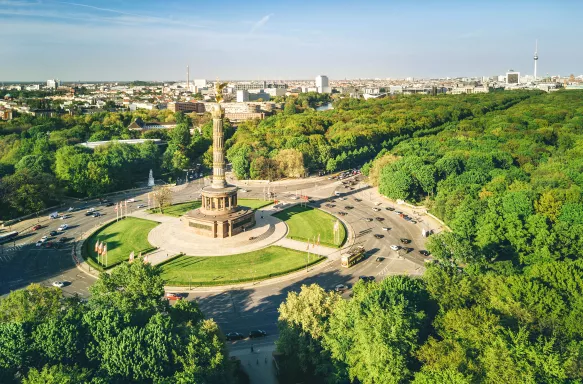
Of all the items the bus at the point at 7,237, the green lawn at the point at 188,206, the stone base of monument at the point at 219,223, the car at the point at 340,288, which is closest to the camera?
the car at the point at 340,288

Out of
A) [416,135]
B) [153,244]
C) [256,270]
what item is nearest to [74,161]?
[153,244]

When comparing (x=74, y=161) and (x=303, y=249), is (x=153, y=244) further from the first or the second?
(x=74, y=161)

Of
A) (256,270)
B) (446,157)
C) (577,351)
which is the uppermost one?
(446,157)

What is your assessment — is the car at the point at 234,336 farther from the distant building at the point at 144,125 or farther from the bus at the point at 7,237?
the distant building at the point at 144,125

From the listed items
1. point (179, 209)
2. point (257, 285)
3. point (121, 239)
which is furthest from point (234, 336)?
point (179, 209)

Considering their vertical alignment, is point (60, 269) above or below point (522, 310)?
below

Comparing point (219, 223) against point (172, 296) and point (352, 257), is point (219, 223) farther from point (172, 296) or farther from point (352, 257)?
point (352, 257)

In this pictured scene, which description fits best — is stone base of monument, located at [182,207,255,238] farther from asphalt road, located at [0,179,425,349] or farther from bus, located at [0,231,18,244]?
bus, located at [0,231,18,244]

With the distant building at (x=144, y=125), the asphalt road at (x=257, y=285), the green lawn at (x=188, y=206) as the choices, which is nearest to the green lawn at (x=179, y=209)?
the green lawn at (x=188, y=206)
